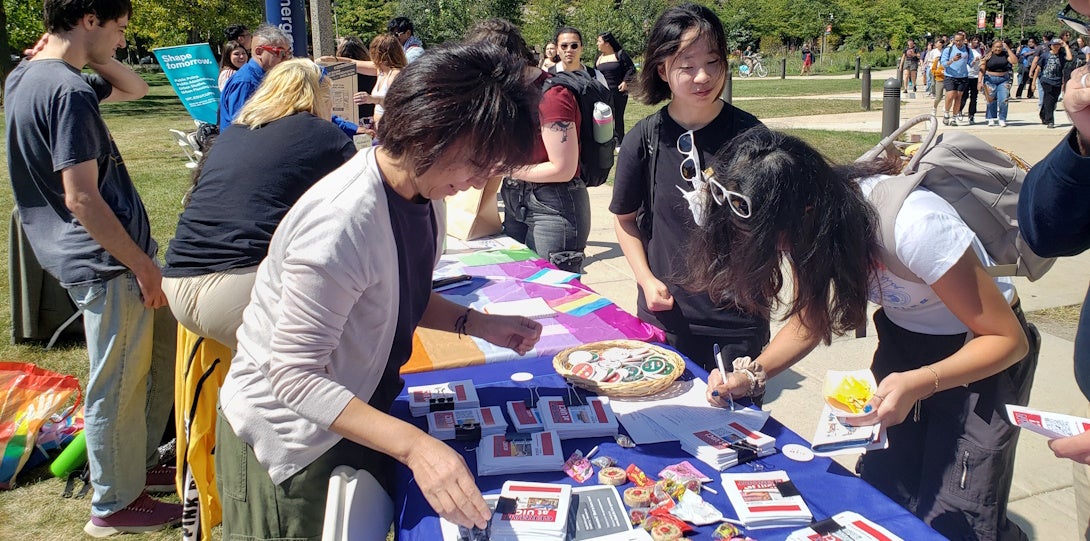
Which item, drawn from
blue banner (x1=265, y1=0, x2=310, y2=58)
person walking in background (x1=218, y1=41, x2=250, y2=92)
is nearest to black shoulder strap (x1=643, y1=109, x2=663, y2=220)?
blue banner (x1=265, y1=0, x2=310, y2=58)

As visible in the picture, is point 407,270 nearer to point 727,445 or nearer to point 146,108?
point 727,445

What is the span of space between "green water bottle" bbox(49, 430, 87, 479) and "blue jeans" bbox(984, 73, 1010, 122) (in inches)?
574

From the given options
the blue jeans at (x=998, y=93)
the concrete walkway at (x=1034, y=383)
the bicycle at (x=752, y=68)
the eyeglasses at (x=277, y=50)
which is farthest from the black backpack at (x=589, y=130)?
the bicycle at (x=752, y=68)

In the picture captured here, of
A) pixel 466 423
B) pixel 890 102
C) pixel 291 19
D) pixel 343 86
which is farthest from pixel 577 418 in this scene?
pixel 890 102

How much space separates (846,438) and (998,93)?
1405cm

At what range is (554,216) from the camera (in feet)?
12.2

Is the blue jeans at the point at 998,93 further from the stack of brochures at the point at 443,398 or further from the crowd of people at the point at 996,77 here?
the stack of brochures at the point at 443,398

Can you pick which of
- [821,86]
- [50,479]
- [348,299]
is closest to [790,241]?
[348,299]

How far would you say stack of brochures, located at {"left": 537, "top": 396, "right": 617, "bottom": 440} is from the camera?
1825 millimetres

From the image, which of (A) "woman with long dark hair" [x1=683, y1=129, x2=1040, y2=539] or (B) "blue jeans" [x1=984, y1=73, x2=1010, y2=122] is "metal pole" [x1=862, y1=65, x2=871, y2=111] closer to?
(B) "blue jeans" [x1=984, y1=73, x2=1010, y2=122]

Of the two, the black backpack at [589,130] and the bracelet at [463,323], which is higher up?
the black backpack at [589,130]

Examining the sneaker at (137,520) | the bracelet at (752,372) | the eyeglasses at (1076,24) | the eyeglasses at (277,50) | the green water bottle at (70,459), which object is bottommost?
the sneaker at (137,520)

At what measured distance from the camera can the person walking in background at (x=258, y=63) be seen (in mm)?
4621

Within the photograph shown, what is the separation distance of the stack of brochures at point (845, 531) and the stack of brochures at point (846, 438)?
0.79 ft
